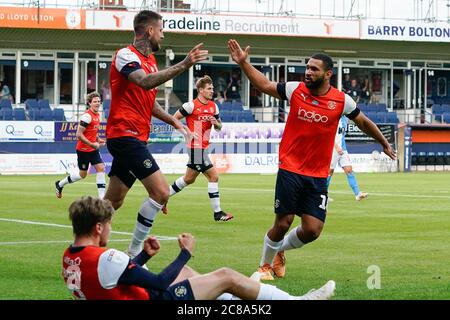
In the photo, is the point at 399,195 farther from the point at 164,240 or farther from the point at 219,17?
the point at 219,17

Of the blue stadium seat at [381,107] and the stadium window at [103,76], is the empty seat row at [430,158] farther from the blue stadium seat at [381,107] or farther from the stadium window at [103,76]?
the stadium window at [103,76]

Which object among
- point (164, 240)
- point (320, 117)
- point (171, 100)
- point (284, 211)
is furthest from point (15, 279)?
point (171, 100)

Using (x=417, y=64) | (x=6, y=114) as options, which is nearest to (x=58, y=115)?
(x=6, y=114)

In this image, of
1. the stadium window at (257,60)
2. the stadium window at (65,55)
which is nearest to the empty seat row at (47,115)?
the stadium window at (65,55)

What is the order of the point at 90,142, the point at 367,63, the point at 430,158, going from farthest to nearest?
the point at 367,63, the point at 430,158, the point at 90,142

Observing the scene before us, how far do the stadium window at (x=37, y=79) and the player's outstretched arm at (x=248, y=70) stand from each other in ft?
144

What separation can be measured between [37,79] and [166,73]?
44.9 metres

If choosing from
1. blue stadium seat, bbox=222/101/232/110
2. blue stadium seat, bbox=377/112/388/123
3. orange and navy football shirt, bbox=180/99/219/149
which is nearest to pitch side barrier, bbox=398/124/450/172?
blue stadium seat, bbox=377/112/388/123

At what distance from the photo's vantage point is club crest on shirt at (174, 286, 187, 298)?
8.59 meters

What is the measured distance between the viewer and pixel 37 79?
185 feet

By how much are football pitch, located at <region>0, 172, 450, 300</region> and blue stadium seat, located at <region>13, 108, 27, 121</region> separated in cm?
1805

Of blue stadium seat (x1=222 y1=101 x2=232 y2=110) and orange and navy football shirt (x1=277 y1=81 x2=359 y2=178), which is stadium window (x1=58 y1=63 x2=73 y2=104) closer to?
blue stadium seat (x1=222 y1=101 x2=232 y2=110)

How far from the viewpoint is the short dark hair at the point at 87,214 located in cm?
829

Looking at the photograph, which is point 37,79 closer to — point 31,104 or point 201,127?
point 31,104
